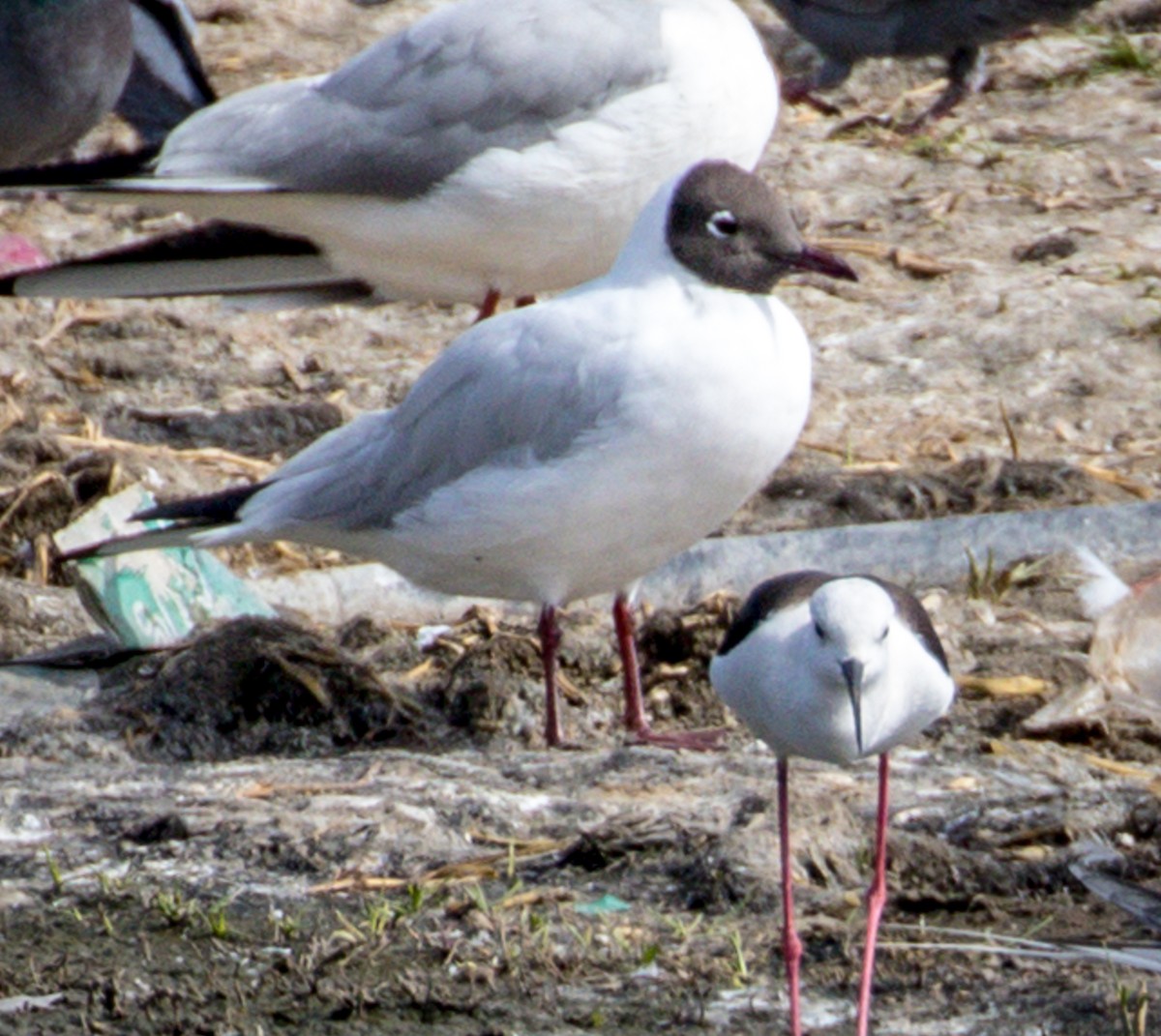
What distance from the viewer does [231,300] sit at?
6648 millimetres

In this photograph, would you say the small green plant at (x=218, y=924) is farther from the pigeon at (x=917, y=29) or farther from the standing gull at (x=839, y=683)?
the pigeon at (x=917, y=29)

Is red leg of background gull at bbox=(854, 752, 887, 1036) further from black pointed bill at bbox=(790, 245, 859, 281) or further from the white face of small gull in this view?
black pointed bill at bbox=(790, 245, 859, 281)

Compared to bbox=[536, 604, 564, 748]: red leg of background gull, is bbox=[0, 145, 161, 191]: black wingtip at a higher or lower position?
higher

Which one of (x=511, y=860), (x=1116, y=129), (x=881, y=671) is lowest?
(x=1116, y=129)

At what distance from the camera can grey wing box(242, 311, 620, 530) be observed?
4527 millimetres

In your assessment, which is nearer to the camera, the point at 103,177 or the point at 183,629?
the point at 183,629

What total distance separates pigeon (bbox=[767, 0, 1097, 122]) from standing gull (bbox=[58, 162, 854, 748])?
13.3ft

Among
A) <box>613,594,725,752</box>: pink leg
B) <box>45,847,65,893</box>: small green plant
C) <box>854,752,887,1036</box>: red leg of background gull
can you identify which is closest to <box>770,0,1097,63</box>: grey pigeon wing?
<box>613,594,725,752</box>: pink leg

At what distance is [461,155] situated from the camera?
6152 millimetres

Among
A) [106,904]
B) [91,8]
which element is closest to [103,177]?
[91,8]

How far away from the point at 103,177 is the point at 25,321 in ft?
3.68

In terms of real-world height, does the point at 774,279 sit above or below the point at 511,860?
above

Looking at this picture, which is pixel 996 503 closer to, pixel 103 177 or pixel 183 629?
pixel 183 629

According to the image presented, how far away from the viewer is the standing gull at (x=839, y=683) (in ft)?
11.2
